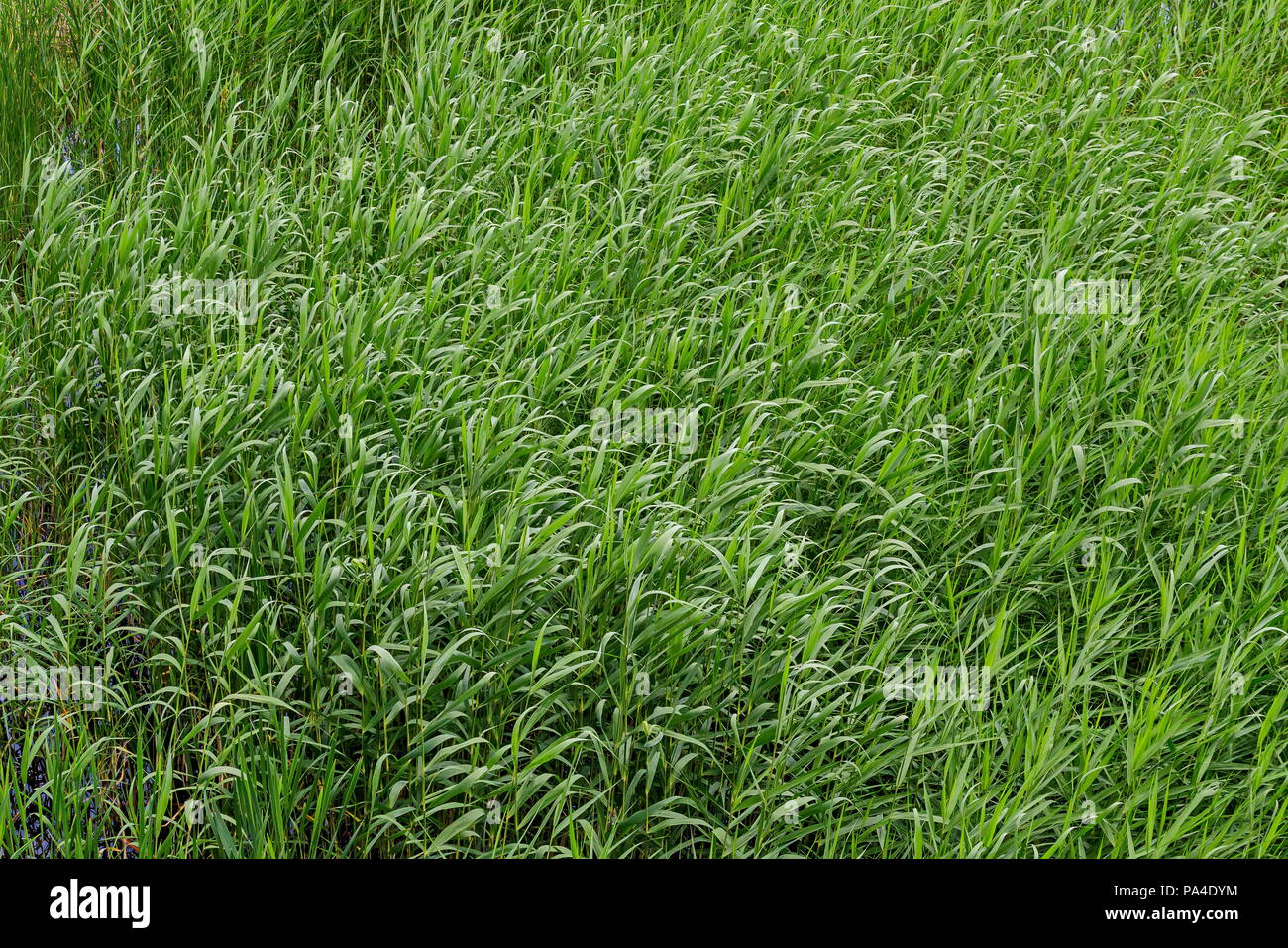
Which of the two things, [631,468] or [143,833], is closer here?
[143,833]

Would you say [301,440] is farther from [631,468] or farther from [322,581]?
[631,468]

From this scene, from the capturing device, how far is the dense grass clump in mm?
2957

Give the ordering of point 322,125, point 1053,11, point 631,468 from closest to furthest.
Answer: point 631,468
point 322,125
point 1053,11

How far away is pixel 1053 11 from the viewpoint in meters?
6.44

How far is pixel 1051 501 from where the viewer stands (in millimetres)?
3695

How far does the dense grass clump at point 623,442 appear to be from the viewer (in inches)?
116

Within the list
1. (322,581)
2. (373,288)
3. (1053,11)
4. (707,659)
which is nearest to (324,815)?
(322,581)

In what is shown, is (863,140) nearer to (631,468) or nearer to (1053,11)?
(1053,11)

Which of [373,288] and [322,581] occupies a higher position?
[373,288]

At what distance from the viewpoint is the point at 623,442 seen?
3.65 m
